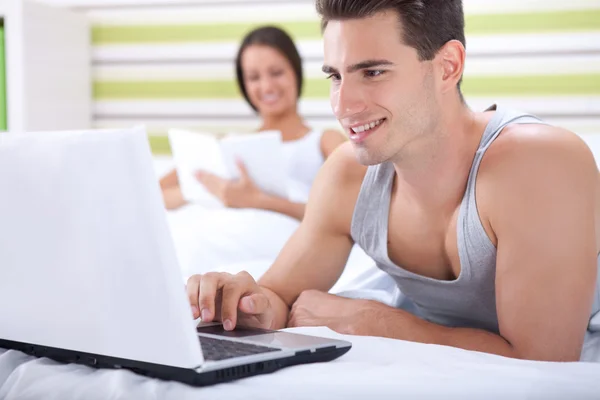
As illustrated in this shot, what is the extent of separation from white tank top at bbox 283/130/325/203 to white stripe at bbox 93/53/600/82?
37 cm

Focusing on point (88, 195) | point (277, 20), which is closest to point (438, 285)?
point (88, 195)

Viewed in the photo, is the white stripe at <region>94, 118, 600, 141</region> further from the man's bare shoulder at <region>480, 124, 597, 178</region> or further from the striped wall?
the man's bare shoulder at <region>480, 124, 597, 178</region>

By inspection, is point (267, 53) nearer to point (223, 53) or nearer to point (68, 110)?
point (223, 53)

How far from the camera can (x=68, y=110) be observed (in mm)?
3398

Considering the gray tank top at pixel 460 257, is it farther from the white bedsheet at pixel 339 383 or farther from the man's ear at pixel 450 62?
the white bedsheet at pixel 339 383

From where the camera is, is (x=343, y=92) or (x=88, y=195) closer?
(x=88, y=195)

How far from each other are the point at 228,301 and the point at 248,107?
227 centimetres

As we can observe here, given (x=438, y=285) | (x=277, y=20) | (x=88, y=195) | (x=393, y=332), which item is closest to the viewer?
(x=88, y=195)

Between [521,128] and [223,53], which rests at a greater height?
[223,53]

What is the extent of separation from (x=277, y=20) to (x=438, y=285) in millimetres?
2115

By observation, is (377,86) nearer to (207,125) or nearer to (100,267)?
(100,267)

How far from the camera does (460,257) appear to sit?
1309 millimetres

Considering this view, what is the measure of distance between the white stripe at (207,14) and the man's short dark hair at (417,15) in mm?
1851

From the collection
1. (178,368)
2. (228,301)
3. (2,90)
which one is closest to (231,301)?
(228,301)
